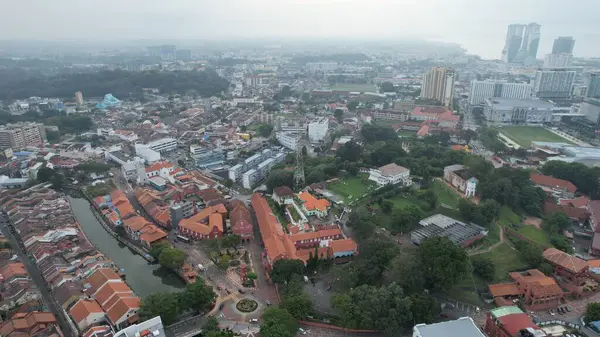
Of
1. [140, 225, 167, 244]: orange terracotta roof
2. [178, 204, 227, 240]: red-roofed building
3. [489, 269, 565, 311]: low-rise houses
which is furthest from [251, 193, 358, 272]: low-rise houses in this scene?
[489, 269, 565, 311]: low-rise houses

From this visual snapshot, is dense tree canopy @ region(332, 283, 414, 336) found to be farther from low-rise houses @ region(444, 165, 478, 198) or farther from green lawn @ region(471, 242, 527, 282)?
low-rise houses @ region(444, 165, 478, 198)

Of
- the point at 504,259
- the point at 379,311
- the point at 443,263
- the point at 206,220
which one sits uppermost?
the point at 443,263

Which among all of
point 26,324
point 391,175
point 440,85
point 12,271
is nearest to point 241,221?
point 26,324

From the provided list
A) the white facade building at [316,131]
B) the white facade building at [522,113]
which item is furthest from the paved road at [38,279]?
the white facade building at [522,113]

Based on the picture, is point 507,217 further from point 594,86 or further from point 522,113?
point 594,86

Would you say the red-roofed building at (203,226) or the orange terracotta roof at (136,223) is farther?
the orange terracotta roof at (136,223)

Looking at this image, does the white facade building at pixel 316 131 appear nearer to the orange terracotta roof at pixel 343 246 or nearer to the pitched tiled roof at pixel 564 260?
the orange terracotta roof at pixel 343 246
